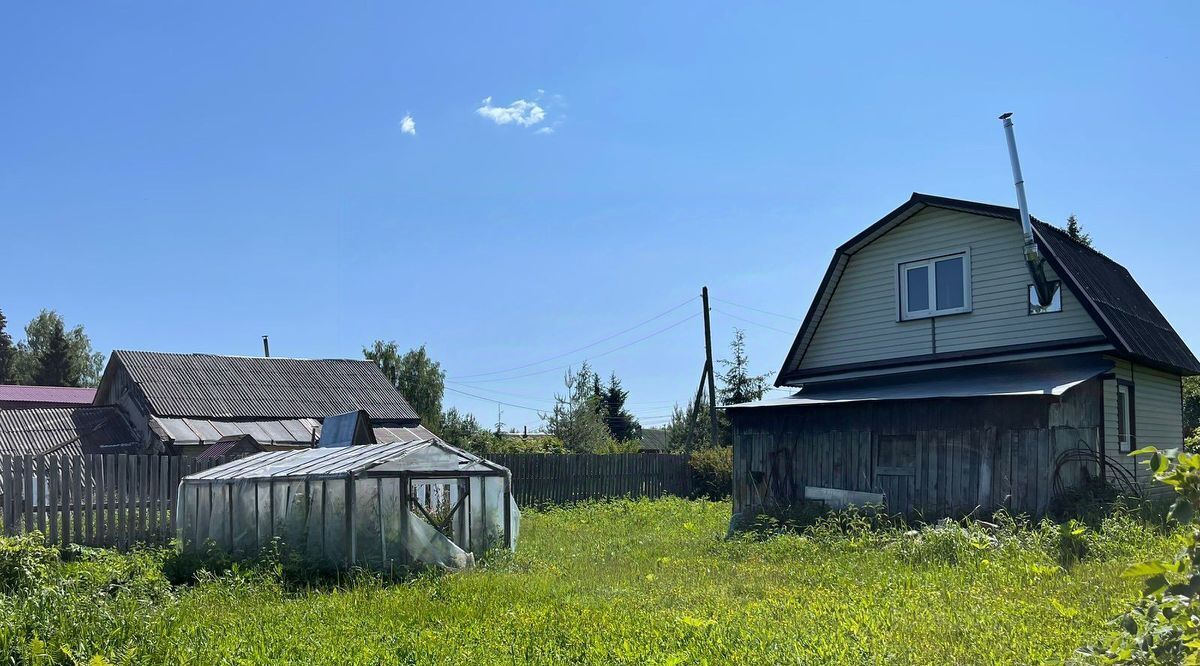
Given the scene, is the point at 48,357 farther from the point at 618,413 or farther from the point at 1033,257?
the point at 1033,257

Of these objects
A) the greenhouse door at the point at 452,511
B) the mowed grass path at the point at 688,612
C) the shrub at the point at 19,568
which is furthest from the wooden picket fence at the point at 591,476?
the shrub at the point at 19,568

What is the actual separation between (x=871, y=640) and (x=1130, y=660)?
3870mm

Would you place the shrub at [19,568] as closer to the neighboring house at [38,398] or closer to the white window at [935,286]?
the white window at [935,286]

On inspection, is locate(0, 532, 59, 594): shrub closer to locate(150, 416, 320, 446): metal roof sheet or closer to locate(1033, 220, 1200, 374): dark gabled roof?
locate(1033, 220, 1200, 374): dark gabled roof


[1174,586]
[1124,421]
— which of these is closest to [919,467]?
[1124,421]

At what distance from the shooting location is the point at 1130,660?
12.2 feet

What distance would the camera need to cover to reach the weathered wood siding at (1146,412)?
16672mm

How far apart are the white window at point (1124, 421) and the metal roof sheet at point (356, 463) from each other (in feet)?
36.7

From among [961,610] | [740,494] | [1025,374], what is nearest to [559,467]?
[740,494]

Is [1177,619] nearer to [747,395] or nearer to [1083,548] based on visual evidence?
[1083,548]

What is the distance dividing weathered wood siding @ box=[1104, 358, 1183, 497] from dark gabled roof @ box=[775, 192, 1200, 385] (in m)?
0.42

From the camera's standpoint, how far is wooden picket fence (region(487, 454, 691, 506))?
81.1 feet

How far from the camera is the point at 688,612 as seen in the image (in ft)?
29.2

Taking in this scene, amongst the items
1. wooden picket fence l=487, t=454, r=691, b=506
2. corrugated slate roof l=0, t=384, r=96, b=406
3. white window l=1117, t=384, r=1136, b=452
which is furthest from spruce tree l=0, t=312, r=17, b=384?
white window l=1117, t=384, r=1136, b=452
